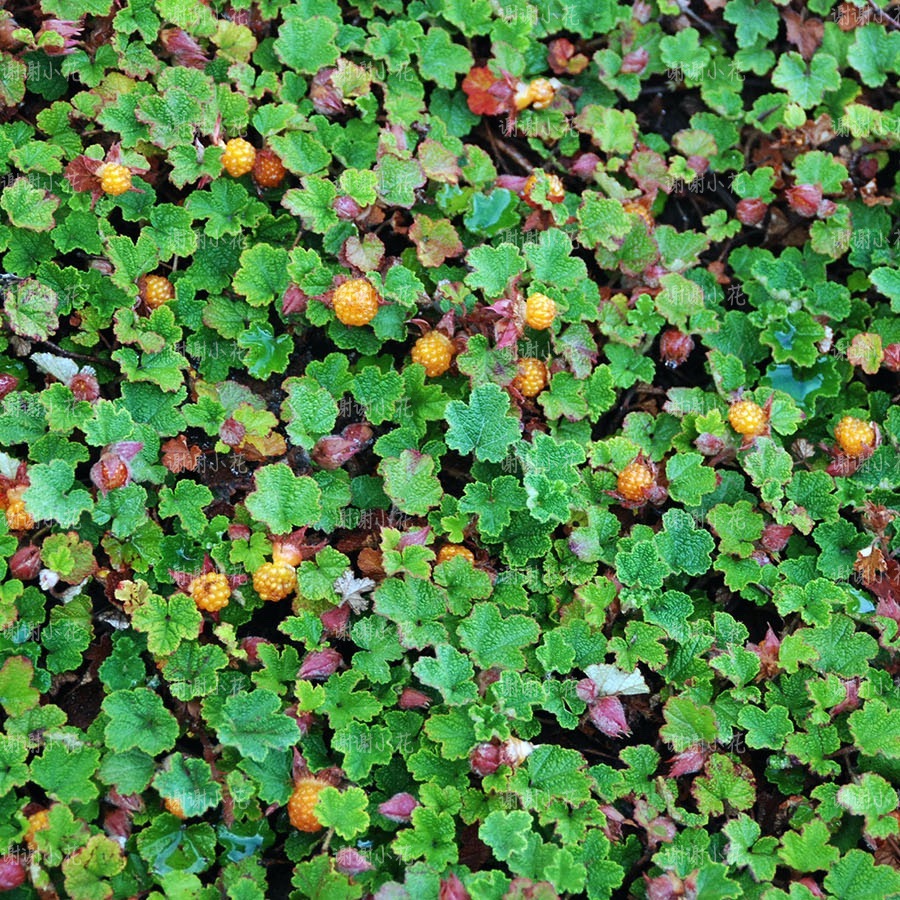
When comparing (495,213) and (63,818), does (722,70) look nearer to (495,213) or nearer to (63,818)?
(495,213)

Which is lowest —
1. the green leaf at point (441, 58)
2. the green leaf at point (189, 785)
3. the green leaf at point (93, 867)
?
the green leaf at point (93, 867)

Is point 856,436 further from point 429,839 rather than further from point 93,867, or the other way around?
point 93,867

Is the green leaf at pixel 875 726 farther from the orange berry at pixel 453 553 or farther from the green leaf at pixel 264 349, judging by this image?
the green leaf at pixel 264 349

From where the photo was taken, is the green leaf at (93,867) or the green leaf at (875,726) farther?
the green leaf at (875,726)

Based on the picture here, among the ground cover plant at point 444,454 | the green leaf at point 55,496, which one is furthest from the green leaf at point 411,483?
the green leaf at point 55,496

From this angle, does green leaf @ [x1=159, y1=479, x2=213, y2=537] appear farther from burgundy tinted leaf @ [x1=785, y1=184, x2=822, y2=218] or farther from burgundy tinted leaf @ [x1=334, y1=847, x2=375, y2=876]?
burgundy tinted leaf @ [x1=785, y1=184, x2=822, y2=218]

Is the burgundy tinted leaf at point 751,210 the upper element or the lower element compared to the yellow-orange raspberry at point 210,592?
upper
